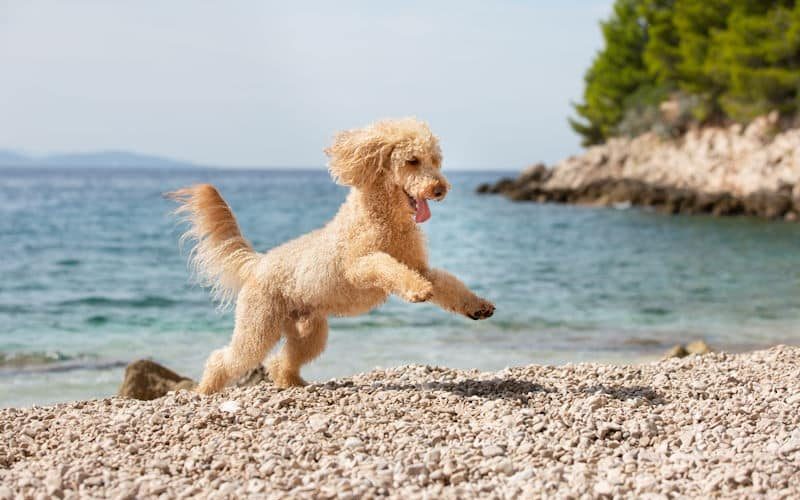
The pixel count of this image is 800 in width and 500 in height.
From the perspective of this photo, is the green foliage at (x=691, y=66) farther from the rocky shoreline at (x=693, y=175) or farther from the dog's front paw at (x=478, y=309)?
the dog's front paw at (x=478, y=309)

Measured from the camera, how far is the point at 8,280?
16.0 m

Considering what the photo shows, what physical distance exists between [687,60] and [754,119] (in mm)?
6138

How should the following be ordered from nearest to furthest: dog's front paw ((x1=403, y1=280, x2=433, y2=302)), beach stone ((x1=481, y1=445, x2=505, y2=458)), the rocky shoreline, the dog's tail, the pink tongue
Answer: beach stone ((x1=481, y1=445, x2=505, y2=458)) < dog's front paw ((x1=403, y1=280, x2=433, y2=302)) < the pink tongue < the dog's tail < the rocky shoreline

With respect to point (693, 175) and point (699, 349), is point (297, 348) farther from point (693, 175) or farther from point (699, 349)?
point (693, 175)

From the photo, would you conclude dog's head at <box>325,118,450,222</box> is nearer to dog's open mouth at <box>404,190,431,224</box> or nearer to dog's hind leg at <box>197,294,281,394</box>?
dog's open mouth at <box>404,190,431,224</box>

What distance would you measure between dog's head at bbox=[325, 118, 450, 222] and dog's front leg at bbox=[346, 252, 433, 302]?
0.37 metres

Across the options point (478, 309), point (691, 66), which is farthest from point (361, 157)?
point (691, 66)

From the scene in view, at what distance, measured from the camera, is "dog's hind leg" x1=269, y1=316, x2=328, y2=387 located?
589cm

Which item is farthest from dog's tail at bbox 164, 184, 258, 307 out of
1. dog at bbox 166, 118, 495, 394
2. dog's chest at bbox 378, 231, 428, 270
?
dog's chest at bbox 378, 231, 428, 270

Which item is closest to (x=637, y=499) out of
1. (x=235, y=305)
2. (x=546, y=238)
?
(x=235, y=305)

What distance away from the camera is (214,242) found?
6.16 metres

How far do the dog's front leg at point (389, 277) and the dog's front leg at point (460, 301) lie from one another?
169mm

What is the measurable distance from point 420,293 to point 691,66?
41.9 m

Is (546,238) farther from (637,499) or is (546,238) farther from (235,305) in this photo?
(637,499)
